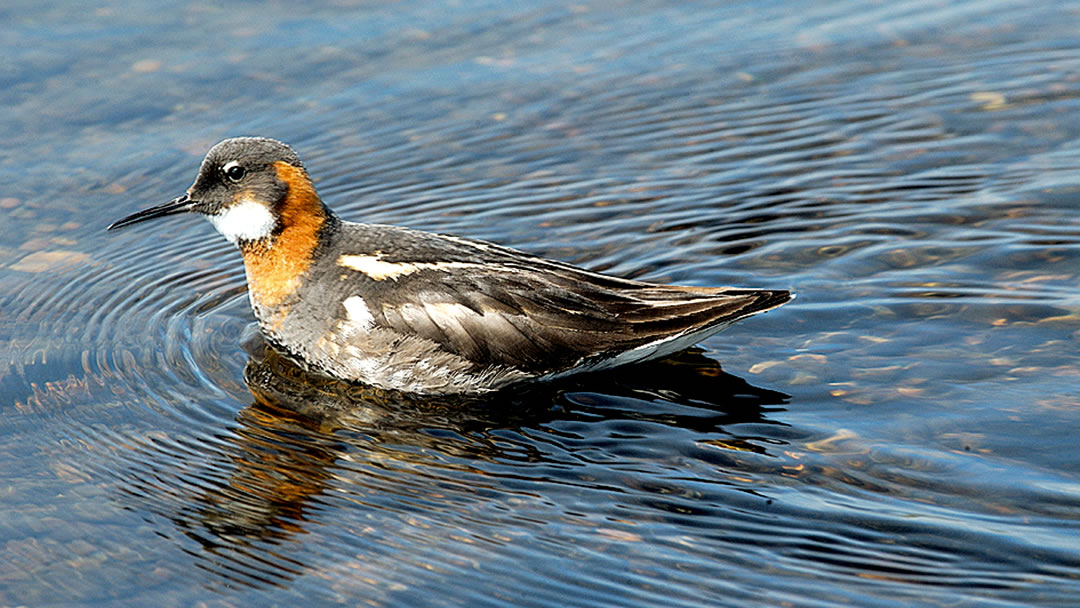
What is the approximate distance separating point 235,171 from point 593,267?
259cm

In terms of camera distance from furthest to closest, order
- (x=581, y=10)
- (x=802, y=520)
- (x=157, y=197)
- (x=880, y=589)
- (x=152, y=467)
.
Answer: (x=581, y=10), (x=157, y=197), (x=152, y=467), (x=802, y=520), (x=880, y=589)

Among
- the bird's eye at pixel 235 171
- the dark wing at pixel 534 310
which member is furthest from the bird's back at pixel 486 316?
the bird's eye at pixel 235 171

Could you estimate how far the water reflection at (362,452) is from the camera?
6875mm

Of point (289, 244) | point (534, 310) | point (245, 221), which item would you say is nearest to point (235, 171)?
point (245, 221)

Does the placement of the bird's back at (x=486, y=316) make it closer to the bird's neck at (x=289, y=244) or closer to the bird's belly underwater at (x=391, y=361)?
the bird's belly underwater at (x=391, y=361)

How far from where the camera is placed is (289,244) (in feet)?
28.1

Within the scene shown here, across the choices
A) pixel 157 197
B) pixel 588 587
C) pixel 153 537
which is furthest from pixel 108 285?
pixel 588 587

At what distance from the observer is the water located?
6.43 meters

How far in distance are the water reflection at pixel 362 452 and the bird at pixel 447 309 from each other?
19 centimetres

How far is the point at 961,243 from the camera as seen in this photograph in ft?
30.2

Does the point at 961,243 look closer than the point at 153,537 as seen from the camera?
No

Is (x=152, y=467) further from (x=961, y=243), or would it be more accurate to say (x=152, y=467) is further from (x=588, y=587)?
(x=961, y=243)

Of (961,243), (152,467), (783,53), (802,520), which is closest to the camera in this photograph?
(802,520)

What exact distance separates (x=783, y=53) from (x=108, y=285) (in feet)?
21.2
